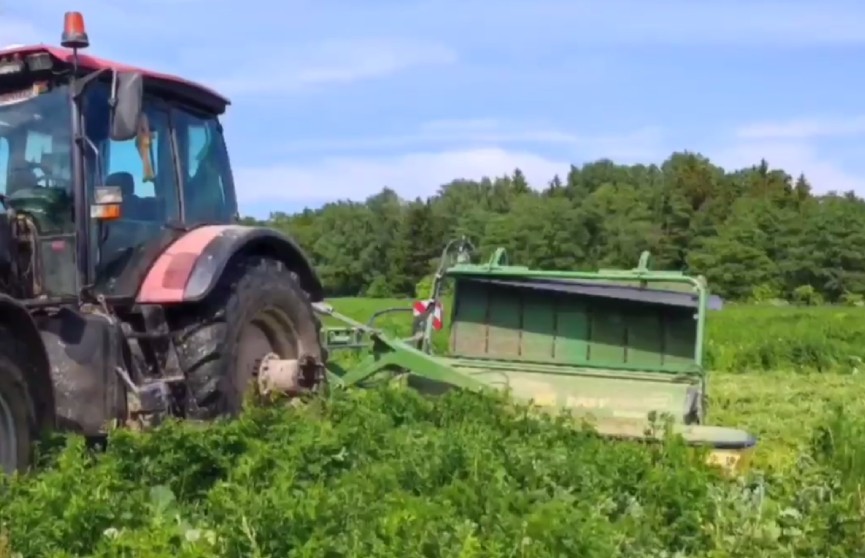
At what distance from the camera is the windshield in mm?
5777

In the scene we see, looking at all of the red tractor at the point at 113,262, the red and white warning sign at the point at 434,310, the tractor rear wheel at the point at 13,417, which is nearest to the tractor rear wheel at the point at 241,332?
the red tractor at the point at 113,262

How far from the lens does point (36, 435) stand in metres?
5.09

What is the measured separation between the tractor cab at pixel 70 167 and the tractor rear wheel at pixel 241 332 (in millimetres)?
432

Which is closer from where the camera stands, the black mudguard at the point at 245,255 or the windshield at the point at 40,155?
the windshield at the point at 40,155

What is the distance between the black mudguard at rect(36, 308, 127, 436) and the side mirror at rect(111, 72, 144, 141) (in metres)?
0.85

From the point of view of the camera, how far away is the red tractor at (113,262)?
5488 mm

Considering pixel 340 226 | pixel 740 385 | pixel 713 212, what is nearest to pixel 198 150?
pixel 740 385

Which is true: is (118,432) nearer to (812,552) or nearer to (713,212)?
→ (812,552)

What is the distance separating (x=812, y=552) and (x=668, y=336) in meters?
4.11

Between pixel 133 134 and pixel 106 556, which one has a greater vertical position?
pixel 133 134

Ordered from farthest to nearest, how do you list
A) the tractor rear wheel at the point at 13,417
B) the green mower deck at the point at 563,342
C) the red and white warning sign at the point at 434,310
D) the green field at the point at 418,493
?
the red and white warning sign at the point at 434,310, the green mower deck at the point at 563,342, the tractor rear wheel at the point at 13,417, the green field at the point at 418,493

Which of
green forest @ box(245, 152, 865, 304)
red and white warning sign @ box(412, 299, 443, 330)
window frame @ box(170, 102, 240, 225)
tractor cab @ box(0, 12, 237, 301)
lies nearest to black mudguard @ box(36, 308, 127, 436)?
tractor cab @ box(0, 12, 237, 301)

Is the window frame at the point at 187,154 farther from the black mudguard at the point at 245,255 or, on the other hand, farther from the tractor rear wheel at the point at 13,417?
the tractor rear wheel at the point at 13,417

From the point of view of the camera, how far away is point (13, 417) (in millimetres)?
4992
